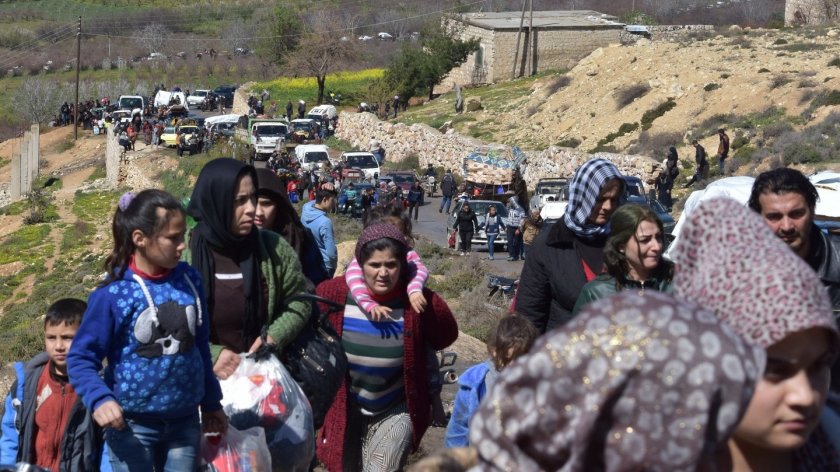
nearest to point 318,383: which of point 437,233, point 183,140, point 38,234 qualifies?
point 437,233

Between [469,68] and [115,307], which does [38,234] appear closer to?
[469,68]

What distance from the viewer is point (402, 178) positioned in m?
40.3

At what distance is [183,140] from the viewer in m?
57.6

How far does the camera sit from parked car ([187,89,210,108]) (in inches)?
3462

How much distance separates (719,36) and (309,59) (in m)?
34.7

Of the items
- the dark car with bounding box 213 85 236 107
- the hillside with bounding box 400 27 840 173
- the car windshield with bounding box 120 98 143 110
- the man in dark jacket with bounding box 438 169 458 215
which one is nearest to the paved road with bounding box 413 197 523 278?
the man in dark jacket with bounding box 438 169 458 215

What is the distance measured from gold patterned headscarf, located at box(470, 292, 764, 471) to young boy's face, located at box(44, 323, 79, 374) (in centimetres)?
355

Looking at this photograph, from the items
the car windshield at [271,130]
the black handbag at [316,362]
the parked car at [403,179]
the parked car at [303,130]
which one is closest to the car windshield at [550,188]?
the parked car at [403,179]

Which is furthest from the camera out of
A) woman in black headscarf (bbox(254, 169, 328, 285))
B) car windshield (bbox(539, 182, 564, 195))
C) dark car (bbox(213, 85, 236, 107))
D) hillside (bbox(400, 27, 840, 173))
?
dark car (bbox(213, 85, 236, 107))

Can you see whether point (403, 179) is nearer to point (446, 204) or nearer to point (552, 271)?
point (446, 204)

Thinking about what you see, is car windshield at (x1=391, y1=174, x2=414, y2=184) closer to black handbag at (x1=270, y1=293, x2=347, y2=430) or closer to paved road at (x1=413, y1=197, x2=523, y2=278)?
paved road at (x1=413, y1=197, x2=523, y2=278)

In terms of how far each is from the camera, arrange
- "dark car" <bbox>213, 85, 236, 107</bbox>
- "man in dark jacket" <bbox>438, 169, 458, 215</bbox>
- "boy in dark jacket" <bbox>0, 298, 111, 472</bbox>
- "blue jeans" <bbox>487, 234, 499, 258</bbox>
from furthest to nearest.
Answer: "dark car" <bbox>213, 85, 236, 107</bbox> → "man in dark jacket" <bbox>438, 169, 458, 215</bbox> → "blue jeans" <bbox>487, 234, 499, 258</bbox> → "boy in dark jacket" <bbox>0, 298, 111, 472</bbox>

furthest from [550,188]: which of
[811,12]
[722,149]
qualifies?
[811,12]

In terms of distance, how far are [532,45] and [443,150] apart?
24602 mm
